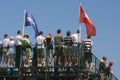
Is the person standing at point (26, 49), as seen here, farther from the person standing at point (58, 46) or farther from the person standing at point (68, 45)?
the person standing at point (68, 45)

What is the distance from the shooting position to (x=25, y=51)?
26234 mm

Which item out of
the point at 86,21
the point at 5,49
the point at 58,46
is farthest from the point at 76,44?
the point at 5,49

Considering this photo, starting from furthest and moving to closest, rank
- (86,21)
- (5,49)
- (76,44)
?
1. (86,21)
2. (5,49)
3. (76,44)

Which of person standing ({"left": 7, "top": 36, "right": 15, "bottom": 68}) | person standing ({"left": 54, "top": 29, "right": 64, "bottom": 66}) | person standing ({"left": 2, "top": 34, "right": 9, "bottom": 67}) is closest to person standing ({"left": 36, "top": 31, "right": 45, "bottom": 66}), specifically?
person standing ({"left": 54, "top": 29, "right": 64, "bottom": 66})

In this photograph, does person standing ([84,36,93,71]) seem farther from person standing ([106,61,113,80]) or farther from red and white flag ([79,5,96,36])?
person standing ([106,61,113,80])

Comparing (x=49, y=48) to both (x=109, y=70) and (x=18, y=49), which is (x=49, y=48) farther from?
(x=109, y=70)

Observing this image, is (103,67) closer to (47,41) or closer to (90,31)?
(90,31)

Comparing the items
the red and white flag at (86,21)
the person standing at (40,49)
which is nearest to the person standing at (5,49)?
the person standing at (40,49)

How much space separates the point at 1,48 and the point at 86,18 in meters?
5.84

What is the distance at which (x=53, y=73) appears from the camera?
85.5 ft

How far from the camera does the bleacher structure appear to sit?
25.1m

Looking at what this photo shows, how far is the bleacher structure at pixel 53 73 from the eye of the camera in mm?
25125

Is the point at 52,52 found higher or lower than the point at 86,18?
lower

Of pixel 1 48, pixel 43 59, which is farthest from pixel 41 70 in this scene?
pixel 1 48
